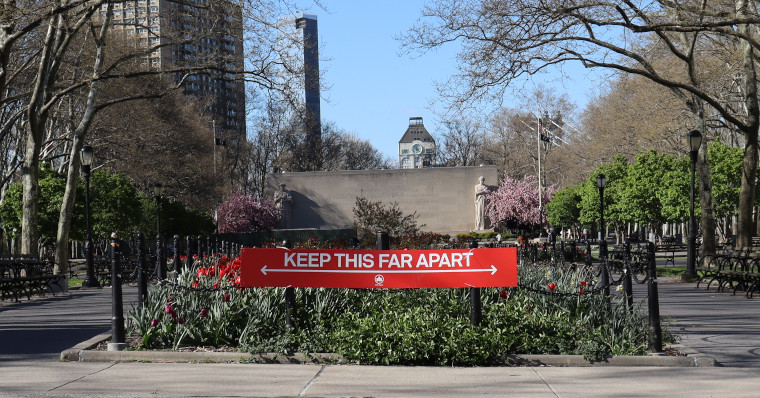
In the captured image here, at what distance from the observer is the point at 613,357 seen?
31.2 feet

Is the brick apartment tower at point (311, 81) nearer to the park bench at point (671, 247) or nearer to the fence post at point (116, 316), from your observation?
the fence post at point (116, 316)

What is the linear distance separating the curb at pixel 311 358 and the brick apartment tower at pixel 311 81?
1489 cm

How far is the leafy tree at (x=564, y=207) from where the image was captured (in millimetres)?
73188

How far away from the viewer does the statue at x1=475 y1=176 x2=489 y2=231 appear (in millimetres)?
59875

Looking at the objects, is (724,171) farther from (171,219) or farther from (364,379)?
(364,379)

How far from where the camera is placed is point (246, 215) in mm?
70250

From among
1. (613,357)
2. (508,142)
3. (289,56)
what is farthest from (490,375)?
(508,142)

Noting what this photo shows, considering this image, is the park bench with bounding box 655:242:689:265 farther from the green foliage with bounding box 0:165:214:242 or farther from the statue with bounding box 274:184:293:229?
the statue with bounding box 274:184:293:229

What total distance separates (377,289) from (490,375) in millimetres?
3065

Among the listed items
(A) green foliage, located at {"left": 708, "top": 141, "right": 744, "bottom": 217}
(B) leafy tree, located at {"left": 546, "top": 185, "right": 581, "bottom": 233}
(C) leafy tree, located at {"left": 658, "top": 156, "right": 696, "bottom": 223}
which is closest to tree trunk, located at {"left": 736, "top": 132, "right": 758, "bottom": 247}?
(A) green foliage, located at {"left": 708, "top": 141, "right": 744, "bottom": 217}

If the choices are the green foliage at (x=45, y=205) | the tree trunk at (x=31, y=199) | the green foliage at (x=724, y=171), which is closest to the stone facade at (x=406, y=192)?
the green foliage at (x=724, y=171)

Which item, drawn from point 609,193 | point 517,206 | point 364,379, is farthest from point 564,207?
point 364,379

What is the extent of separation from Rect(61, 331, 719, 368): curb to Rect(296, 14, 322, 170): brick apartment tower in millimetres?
14889

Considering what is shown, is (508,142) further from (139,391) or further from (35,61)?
(139,391)
